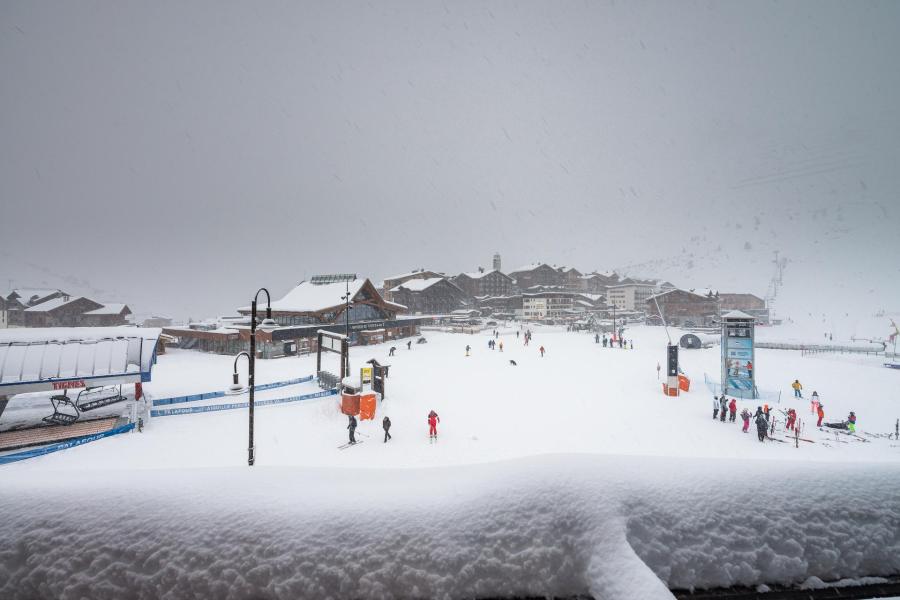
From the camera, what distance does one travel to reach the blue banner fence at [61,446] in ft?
38.7

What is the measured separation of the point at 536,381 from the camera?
23750 mm

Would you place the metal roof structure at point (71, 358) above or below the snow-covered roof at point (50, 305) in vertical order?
below

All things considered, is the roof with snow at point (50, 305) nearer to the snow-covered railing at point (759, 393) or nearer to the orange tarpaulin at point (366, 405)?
the orange tarpaulin at point (366, 405)

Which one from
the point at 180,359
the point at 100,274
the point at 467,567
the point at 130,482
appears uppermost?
the point at 100,274

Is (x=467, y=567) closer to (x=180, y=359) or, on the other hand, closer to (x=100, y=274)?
(x=180, y=359)

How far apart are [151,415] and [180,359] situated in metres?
20.4

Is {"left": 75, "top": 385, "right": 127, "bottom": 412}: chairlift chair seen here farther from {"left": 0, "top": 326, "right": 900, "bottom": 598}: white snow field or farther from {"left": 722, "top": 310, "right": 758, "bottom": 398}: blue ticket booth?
{"left": 722, "top": 310, "right": 758, "bottom": 398}: blue ticket booth

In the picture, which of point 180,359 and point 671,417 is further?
point 180,359

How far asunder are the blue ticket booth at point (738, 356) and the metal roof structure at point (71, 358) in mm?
29327

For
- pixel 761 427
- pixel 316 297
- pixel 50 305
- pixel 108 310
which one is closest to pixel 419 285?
pixel 316 297

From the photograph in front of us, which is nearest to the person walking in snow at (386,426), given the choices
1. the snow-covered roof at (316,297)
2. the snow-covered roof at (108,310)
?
the snow-covered roof at (316,297)

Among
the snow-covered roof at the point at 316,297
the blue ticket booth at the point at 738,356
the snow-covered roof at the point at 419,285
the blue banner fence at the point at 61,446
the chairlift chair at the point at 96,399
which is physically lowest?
the blue banner fence at the point at 61,446

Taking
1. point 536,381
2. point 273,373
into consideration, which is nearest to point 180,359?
point 273,373

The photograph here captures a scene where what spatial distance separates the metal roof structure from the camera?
1405 centimetres
